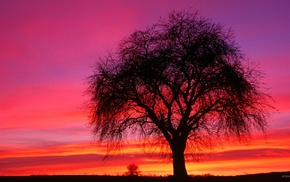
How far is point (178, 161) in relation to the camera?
33562 mm

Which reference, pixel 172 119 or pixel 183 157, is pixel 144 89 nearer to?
pixel 172 119

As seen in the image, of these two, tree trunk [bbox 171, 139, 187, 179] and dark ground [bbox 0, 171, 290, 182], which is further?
tree trunk [bbox 171, 139, 187, 179]

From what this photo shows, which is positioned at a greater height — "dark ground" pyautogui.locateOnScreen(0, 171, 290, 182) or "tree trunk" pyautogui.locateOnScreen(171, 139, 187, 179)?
"tree trunk" pyautogui.locateOnScreen(171, 139, 187, 179)

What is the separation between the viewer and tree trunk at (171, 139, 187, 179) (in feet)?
109

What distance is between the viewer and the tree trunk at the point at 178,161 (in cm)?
3325

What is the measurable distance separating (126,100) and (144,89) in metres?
1.49

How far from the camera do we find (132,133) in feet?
109

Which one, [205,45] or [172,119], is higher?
[205,45]
